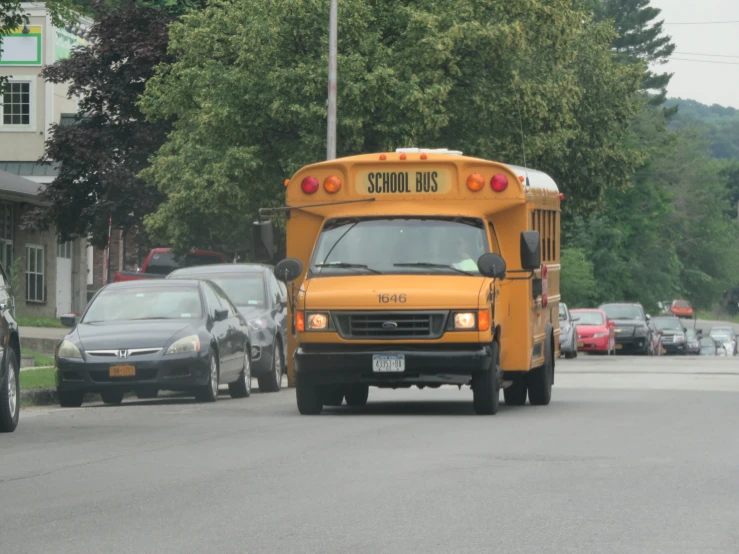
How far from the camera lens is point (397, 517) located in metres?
9.17

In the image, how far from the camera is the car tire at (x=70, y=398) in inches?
784

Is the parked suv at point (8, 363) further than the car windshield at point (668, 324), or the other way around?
the car windshield at point (668, 324)

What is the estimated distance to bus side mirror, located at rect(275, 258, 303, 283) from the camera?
1778 cm

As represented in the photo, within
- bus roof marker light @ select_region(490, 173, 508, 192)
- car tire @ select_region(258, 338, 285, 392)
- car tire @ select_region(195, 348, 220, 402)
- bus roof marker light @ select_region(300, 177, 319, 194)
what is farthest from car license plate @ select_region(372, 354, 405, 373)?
car tire @ select_region(258, 338, 285, 392)

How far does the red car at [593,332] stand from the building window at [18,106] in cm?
2597

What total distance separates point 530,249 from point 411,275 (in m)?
1.30

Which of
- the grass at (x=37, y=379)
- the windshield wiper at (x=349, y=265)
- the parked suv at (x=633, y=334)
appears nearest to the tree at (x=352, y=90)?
the parked suv at (x=633, y=334)

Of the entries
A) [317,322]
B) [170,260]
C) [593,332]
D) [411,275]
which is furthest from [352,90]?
[317,322]

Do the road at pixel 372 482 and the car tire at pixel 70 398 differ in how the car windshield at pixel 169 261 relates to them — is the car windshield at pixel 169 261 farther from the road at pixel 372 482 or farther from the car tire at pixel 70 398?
the road at pixel 372 482

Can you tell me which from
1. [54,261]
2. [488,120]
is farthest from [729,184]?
[488,120]

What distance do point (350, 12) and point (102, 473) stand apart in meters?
29.3

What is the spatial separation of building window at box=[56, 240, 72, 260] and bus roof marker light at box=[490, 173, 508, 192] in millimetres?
43987

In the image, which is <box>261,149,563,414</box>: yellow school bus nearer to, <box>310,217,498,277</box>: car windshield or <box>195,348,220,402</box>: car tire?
<box>310,217,498,277</box>: car windshield

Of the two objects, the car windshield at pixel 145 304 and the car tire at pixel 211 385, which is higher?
the car windshield at pixel 145 304
